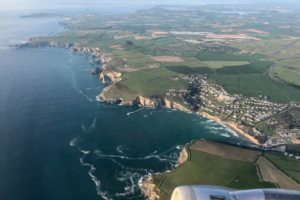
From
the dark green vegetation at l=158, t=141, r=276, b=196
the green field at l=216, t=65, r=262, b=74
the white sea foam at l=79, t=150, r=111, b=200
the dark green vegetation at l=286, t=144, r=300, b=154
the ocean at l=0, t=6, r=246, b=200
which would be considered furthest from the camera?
the green field at l=216, t=65, r=262, b=74

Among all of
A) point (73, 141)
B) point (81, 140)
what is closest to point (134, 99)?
point (81, 140)

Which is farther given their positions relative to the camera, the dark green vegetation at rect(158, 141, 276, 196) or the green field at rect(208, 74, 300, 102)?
the green field at rect(208, 74, 300, 102)

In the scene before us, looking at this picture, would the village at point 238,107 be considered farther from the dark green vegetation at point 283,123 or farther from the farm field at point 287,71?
the farm field at point 287,71

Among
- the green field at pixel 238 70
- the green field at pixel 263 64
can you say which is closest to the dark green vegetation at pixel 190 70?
the green field at pixel 238 70

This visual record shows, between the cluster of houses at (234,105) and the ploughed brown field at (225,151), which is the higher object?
the cluster of houses at (234,105)

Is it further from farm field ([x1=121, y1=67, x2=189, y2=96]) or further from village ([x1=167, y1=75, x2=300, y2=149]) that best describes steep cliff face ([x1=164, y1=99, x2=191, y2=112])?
farm field ([x1=121, y1=67, x2=189, y2=96])

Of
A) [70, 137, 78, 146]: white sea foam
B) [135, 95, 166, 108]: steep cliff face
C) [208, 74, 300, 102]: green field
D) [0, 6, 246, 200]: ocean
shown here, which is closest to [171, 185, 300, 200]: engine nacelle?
[0, 6, 246, 200]: ocean

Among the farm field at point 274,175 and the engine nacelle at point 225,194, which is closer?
the engine nacelle at point 225,194
